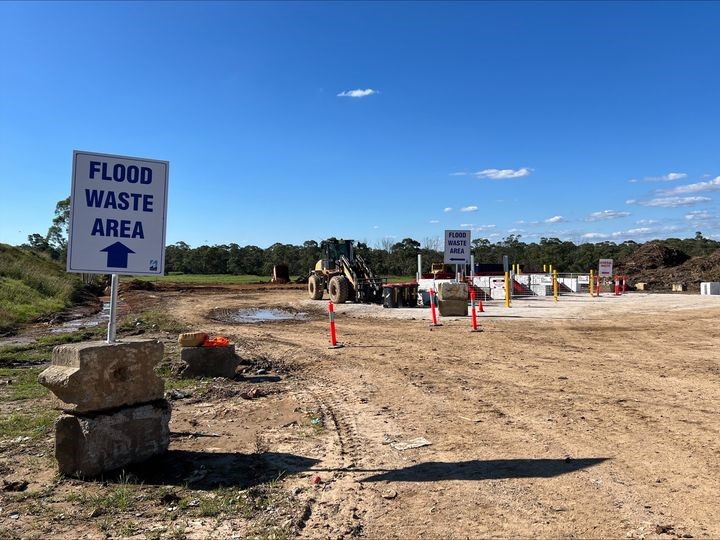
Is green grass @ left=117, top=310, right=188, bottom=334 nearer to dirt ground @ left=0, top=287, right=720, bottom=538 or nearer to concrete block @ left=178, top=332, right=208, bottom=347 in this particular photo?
dirt ground @ left=0, top=287, right=720, bottom=538

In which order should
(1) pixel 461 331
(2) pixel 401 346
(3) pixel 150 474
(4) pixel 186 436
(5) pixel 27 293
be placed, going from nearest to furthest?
(3) pixel 150 474, (4) pixel 186 436, (2) pixel 401 346, (1) pixel 461 331, (5) pixel 27 293

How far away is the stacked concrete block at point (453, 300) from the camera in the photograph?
1967 cm

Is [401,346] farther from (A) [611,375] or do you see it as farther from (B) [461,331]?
(A) [611,375]

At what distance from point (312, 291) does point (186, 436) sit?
84.7ft

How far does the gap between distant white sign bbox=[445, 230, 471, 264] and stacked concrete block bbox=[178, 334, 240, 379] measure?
1062 centimetres

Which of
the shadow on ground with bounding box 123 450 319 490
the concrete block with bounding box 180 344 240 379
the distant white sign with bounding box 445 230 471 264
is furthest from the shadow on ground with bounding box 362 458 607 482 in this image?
the distant white sign with bounding box 445 230 471 264

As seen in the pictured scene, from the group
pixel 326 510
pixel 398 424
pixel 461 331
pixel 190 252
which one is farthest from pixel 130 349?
pixel 190 252

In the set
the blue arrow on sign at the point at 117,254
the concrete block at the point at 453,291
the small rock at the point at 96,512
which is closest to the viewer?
the small rock at the point at 96,512

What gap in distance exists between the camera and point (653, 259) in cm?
5288

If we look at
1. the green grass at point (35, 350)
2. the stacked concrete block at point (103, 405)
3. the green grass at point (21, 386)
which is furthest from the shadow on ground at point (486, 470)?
the green grass at point (35, 350)

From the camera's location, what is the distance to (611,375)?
909 centimetres

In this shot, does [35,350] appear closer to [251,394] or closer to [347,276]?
[251,394]

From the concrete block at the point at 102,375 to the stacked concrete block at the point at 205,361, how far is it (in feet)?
13.5

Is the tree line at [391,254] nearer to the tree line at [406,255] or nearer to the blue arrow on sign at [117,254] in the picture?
the tree line at [406,255]
